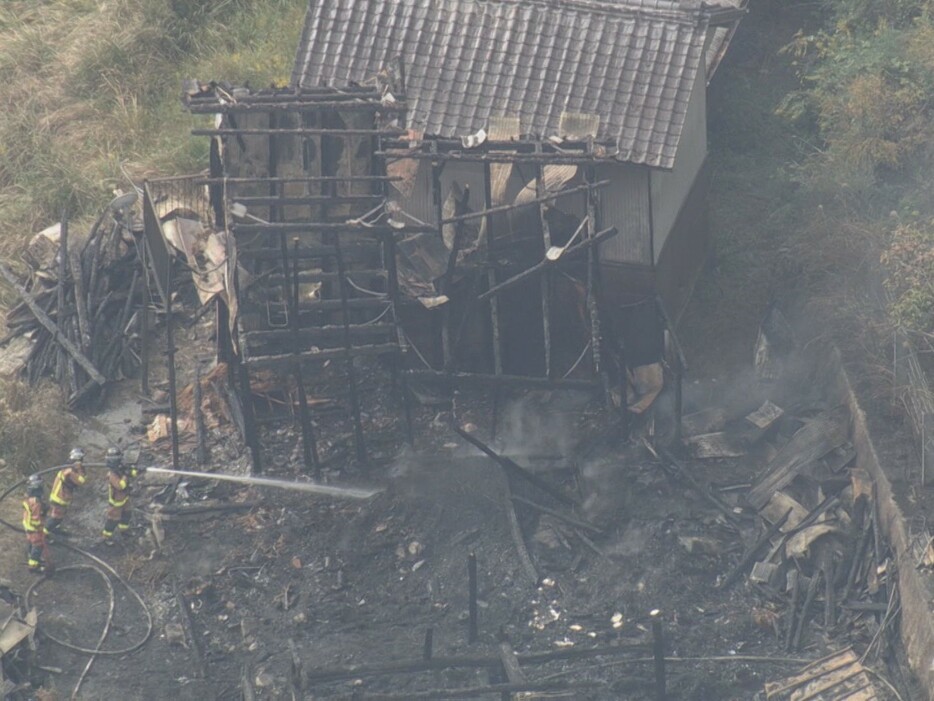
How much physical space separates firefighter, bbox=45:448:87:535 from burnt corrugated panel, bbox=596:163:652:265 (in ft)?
19.5

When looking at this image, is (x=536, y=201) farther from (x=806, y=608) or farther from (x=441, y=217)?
(x=806, y=608)

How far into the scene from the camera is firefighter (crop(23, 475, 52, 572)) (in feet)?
41.5

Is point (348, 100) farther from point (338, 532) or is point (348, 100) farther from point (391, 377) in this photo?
point (338, 532)

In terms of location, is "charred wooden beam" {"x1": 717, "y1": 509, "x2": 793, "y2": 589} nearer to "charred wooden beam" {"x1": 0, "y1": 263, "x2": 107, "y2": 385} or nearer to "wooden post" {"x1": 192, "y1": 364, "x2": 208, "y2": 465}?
"wooden post" {"x1": 192, "y1": 364, "x2": 208, "y2": 465}

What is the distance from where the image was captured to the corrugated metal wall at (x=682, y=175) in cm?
1480

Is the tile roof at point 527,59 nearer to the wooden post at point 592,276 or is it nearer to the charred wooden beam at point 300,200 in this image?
the wooden post at point 592,276

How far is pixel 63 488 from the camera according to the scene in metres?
13.1

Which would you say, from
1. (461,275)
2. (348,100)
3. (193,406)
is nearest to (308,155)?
(348,100)

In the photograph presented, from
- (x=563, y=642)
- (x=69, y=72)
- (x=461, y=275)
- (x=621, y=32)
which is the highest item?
(x=621, y=32)

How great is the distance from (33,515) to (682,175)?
8138 mm

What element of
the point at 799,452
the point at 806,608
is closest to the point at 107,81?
the point at 799,452

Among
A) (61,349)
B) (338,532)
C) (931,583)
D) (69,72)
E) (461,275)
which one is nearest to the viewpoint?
(931,583)

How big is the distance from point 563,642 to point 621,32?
688 centimetres

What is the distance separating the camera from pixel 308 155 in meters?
13.9
